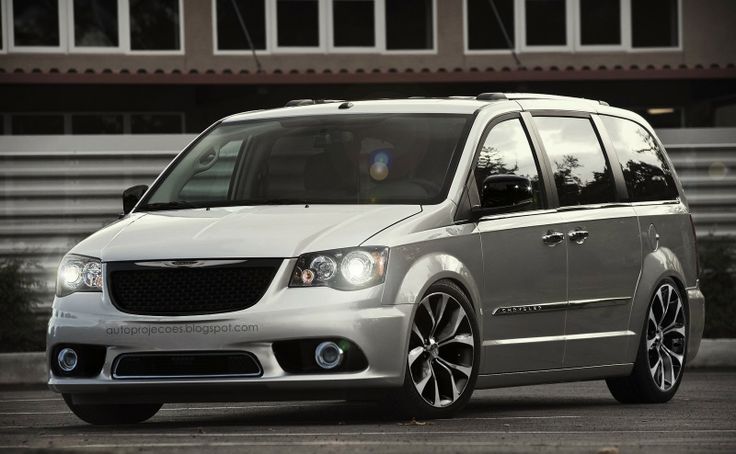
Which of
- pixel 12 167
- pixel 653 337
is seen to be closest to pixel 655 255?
pixel 653 337

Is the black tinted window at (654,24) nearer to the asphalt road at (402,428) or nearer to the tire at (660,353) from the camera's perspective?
the asphalt road at (402,428)

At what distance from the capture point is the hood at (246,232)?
30.0 ft

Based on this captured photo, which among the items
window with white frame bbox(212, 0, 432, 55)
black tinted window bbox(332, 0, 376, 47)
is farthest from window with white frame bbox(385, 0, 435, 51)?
black tinted window bbox(332, 0, 376, 47)

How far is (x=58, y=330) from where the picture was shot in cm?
952

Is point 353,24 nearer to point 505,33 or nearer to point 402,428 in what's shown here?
point 505,33

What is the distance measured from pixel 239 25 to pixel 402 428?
18.6 metres

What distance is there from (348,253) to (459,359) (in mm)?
996

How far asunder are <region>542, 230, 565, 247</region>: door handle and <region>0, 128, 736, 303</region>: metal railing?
7.71 meters

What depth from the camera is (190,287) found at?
9.17 meters

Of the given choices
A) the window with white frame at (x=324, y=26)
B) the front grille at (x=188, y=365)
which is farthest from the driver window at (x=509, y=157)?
the window with white frame at (x=324, y=26)

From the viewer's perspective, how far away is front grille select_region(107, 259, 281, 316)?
909 centimetres

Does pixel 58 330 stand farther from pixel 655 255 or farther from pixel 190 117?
pixel 190 117

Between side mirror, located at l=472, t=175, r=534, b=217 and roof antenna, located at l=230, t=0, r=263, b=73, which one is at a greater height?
roof antenna, located at l=230, t=0, r=263, b=73

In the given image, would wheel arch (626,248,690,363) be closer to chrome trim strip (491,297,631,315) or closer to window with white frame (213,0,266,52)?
chrome trim strip (491,297,631,315)
